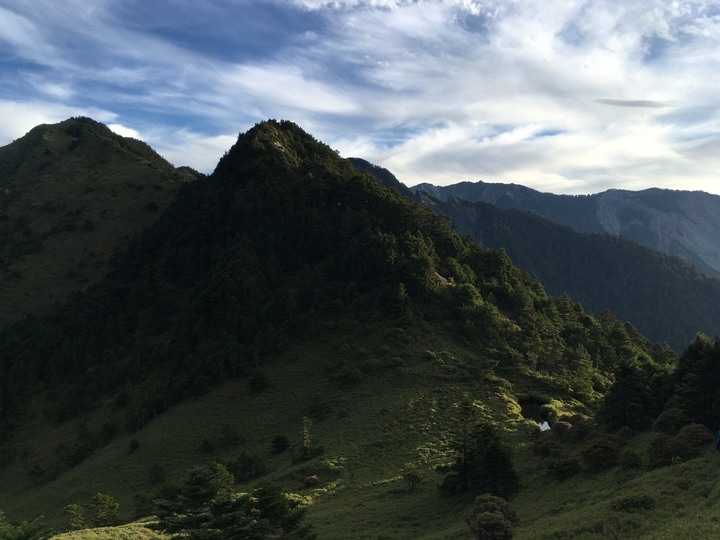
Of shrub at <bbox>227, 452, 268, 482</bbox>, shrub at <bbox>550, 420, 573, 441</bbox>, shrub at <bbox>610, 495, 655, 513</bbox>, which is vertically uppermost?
shrub at <bbox>610, 495, 655, 513</bbox>

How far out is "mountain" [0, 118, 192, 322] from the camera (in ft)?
406

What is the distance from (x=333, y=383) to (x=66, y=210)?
11619cm

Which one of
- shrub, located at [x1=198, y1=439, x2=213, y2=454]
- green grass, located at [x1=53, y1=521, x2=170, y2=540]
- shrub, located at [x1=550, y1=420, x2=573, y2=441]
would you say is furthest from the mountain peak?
green grass, located at [x1=53, y1=521, x2=170, y2=540]

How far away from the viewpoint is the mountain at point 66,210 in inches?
4867

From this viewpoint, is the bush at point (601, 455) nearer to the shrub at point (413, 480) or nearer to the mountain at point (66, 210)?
the shrub at point (413, 480)

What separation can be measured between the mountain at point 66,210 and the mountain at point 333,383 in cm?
1641

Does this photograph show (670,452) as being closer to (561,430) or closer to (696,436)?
(696,436)

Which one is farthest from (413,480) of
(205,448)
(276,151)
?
(276,151)

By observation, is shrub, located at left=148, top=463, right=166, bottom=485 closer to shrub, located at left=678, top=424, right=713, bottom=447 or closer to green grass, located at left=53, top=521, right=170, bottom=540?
green grass, located at left=53, top=521, right=170, bottom=540

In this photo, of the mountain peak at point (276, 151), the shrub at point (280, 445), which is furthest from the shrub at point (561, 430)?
the mountain peak at point (276, 151)

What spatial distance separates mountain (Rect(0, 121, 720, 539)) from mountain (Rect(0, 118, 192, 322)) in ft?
53.8

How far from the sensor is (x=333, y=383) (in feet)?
225

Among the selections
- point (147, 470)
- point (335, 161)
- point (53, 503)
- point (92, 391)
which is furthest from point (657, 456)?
point (335, 161)

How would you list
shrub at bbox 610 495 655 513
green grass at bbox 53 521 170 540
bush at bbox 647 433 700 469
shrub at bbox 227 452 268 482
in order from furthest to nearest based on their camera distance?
1. shrub at bbox 227 452 268 482
2. green grass at bbox 53 521 170 540
3. bush at bbox 647 433 700 469
4. shrub at bbox 610 495 655 513
